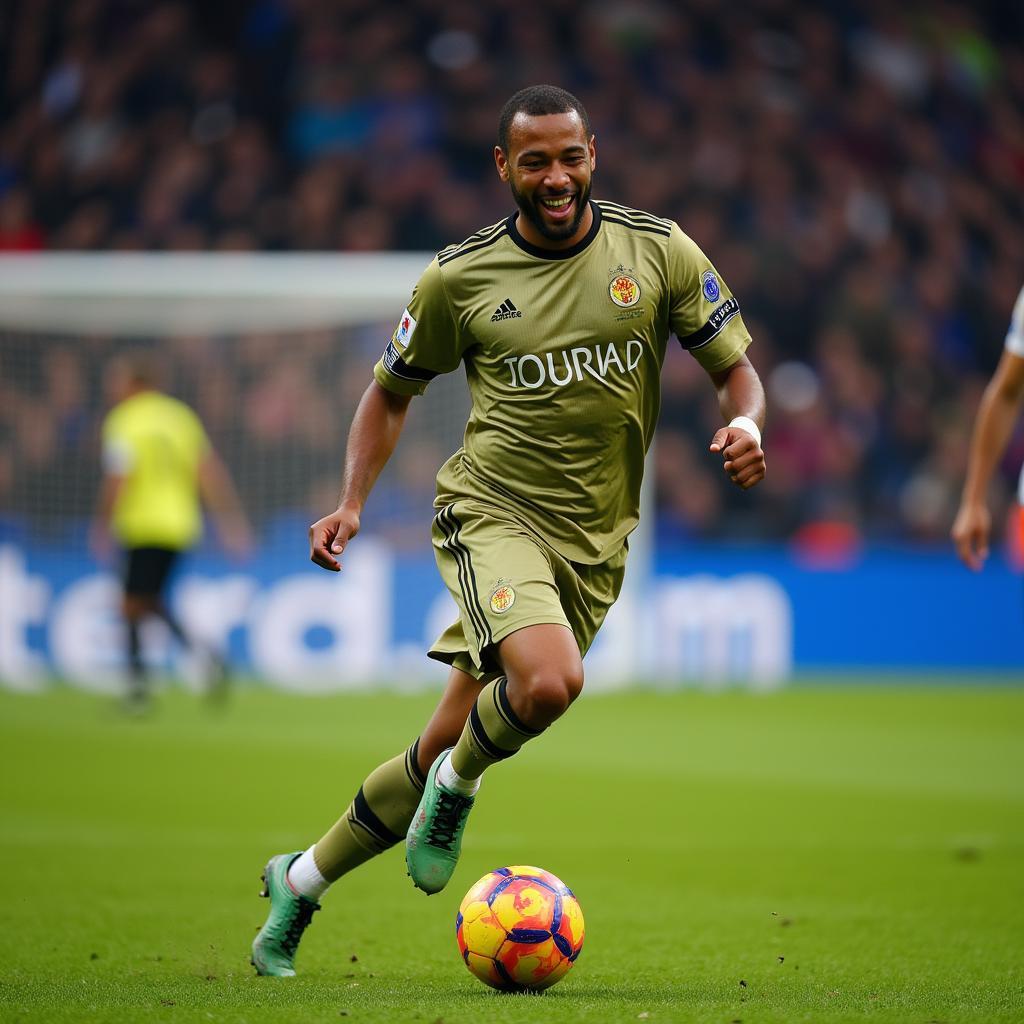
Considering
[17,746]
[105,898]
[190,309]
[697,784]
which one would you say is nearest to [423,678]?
[190,309]

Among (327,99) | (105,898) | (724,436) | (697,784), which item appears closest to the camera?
(724,436)

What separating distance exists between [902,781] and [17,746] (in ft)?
16.9

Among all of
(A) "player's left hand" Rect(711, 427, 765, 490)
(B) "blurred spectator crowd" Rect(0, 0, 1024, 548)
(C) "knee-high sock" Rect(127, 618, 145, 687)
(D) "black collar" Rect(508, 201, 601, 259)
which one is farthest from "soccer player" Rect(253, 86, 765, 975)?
(B) "blurred spectator crowd" Rect(0, 0, 1024, 548)

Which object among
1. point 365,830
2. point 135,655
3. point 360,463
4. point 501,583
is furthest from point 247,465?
point 501,583

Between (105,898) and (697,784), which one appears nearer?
(105,898)

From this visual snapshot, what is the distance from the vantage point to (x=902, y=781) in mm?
9234

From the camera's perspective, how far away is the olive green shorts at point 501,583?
14.1 feet

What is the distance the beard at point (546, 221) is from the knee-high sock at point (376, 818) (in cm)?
138

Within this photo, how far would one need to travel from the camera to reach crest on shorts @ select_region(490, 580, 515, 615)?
4305mm

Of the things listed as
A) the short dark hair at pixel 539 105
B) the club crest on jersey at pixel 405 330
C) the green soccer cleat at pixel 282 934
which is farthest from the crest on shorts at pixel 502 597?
the short dark hair at pixel 539 105

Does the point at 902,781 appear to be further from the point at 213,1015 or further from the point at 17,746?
the point at 213,1015

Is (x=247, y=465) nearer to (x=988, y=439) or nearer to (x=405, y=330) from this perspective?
(x=988, y=439)

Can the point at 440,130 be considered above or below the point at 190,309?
above

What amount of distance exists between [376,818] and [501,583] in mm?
752
